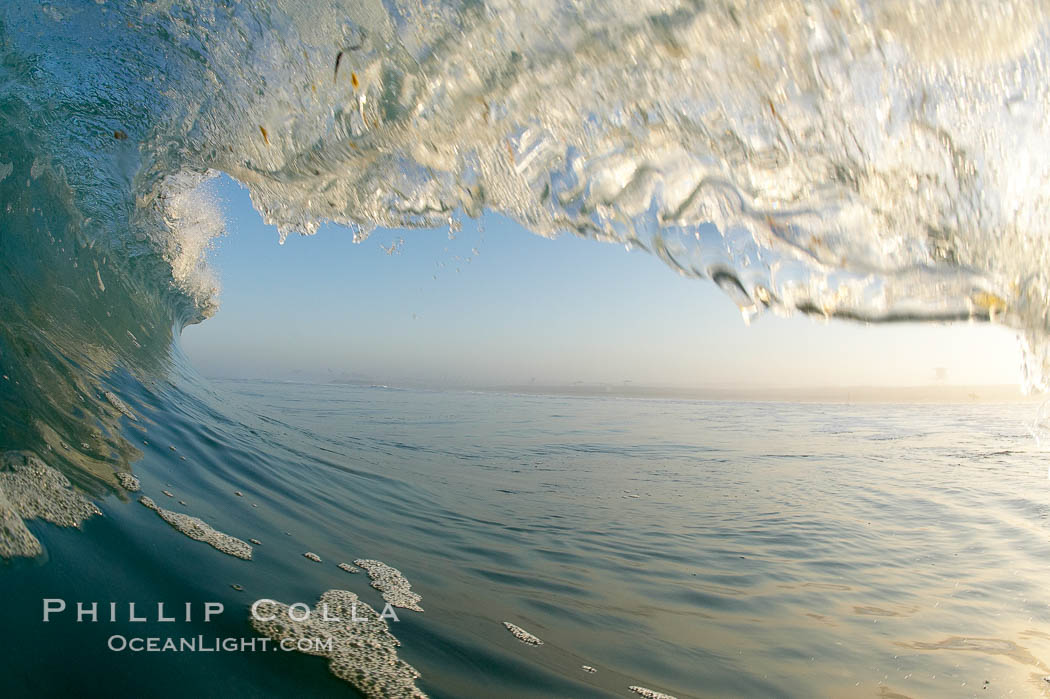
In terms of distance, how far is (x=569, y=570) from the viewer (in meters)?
2.65

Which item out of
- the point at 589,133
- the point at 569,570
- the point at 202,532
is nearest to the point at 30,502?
the point at 202,532

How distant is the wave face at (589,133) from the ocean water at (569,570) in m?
0.83

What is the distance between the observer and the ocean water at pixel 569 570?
1.49 meters

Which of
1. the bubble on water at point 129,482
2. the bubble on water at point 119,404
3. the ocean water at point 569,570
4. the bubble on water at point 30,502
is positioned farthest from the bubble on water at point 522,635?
the bubble on water at point 119,404

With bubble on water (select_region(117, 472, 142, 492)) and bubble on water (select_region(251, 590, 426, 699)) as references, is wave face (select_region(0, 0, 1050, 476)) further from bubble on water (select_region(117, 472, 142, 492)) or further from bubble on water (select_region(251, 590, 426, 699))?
bubble on water (select_region(251, 590, 426, 699))

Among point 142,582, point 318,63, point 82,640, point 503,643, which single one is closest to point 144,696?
point 82,640

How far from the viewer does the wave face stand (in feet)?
5.42

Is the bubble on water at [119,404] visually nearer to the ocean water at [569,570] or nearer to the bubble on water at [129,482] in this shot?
the ocean water at [569,570]

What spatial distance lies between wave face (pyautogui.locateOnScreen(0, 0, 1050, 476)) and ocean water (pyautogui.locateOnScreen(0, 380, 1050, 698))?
2.71 ft

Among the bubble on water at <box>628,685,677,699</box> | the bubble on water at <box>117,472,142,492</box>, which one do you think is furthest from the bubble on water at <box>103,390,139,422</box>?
the bubble on water at <box>628,685,677,699</box>

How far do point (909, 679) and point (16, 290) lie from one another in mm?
4322

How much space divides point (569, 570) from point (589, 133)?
2001mm

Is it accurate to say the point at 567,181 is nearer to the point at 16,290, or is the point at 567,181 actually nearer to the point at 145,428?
the point at 145,428

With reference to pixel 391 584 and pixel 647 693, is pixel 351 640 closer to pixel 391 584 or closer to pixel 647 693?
pixel 391 584
